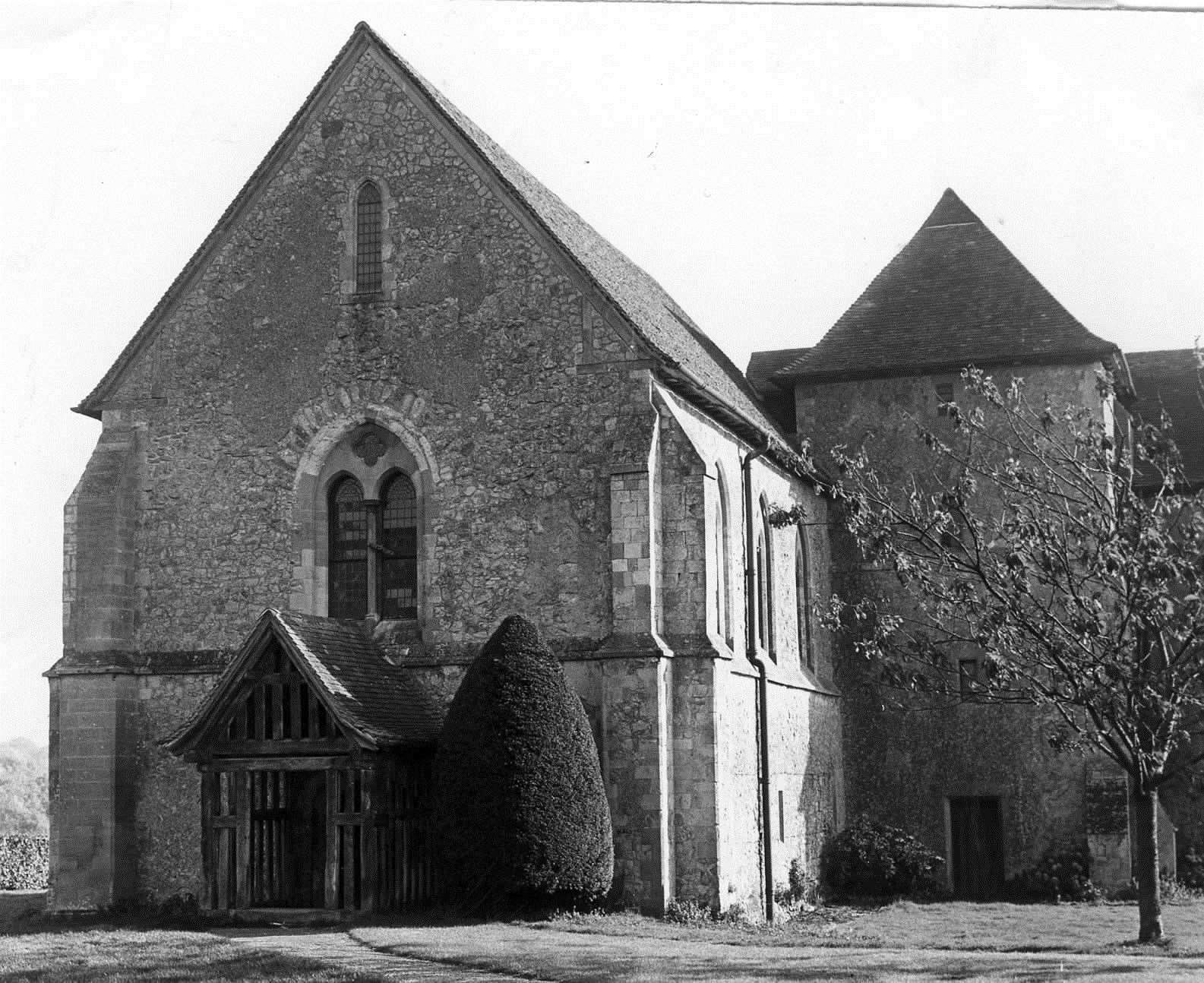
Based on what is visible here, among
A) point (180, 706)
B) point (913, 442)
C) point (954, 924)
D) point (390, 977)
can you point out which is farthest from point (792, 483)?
point (390, 977)

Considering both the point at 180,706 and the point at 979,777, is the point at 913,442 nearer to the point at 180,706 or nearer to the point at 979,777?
the point at 979,777

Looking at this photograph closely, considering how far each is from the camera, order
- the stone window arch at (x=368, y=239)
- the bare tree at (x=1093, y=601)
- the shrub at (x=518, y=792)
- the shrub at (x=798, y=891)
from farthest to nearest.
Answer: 1. the shrub at (x=798, y=891)
2. the stone window arch at (x=368, y=239)
3. the shrub at (x=518, y=792)
4. the bare tree at (x=1093, y=601)

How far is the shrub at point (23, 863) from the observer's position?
1320 inches

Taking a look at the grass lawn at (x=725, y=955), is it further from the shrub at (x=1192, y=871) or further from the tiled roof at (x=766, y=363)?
the tiled roof at (x=766, y=363)

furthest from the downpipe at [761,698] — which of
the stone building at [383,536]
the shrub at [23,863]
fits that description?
the shrub at [23,863]

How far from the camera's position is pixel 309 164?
2570 centimetres

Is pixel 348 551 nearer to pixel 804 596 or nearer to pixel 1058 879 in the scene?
pixel 804 596

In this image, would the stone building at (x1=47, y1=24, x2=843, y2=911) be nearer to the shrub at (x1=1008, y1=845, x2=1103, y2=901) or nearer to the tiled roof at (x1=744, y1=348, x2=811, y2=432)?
the shrub at (x1=1008, y1=845, x2=1103, y2=901)

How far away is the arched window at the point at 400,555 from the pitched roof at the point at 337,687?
137cm

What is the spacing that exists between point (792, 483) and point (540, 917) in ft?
40.2

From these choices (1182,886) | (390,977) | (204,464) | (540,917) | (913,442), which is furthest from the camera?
(913,442)

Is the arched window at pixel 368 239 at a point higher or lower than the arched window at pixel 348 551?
higher

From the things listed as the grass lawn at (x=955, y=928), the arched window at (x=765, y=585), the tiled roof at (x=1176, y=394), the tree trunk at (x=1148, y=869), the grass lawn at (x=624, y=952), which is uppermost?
the tiled roof at (x=1176, y=394)

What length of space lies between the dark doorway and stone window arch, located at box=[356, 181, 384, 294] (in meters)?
14.9
